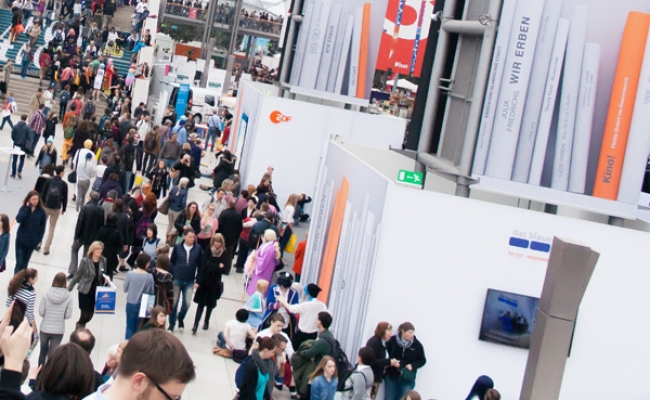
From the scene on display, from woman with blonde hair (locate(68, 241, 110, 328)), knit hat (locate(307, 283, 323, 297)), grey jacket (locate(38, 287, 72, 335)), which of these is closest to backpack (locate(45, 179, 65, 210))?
woman with blonde hair (locate(68, 241, 110, 328))

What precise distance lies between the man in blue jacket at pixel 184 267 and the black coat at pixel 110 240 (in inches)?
51.1

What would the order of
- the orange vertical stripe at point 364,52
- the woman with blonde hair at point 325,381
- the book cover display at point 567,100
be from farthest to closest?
the orange vertical stripe at point 364,52, the book cover display at point 567,100, the woman with blonde hair at point 325,381

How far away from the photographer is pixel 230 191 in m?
18.0

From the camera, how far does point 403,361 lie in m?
10.6

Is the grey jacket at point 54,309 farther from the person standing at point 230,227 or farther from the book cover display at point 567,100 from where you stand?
the person standing at point 230,227

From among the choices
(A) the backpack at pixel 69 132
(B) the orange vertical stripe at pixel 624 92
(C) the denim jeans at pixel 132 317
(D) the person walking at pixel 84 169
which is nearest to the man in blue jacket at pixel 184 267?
(C) the denim jeans at pixel 132 317

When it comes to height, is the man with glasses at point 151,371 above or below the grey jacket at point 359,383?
above

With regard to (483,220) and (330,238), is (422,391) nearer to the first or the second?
(483,220)

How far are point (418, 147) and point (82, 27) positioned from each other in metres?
29.6

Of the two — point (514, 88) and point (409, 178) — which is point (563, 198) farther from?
point (409, 178)

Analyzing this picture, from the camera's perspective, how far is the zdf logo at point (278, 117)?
21.1 meters

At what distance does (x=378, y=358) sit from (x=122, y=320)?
410 centimetres

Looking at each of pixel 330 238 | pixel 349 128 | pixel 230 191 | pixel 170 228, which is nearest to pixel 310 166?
pixel 349 128

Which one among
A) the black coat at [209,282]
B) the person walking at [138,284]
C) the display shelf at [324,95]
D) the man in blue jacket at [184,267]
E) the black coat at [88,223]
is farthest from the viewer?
the display shelf at [324,95]
